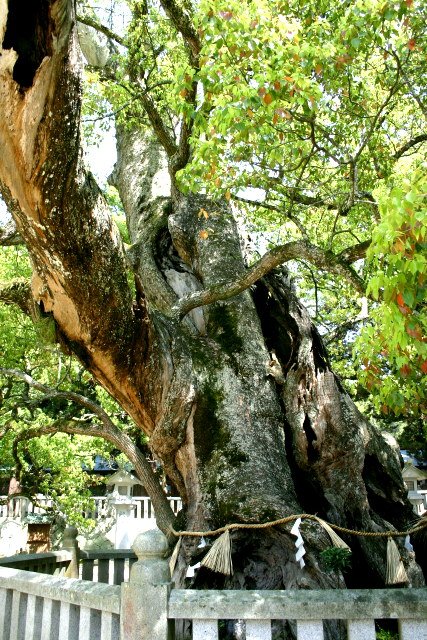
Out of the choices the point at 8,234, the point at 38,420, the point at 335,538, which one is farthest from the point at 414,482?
the point at 8,234

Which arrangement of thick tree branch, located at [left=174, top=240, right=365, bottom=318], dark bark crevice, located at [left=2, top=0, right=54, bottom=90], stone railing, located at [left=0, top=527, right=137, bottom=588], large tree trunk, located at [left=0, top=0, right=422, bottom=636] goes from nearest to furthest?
1. dark bark crevice, located at [left=2, top=0, right=54, bottom=90]
2. large tree trunk, located at [left=0, top=0, right=422, bottom=636]
3. thick tree branch, located at [left=174, top=240, right=365, bottom=318]
4. stone railing, located at [left=0, top=527, right=137, bottom=588]

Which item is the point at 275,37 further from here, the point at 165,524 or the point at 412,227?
the point at 165,524

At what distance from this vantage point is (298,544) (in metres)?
3.93

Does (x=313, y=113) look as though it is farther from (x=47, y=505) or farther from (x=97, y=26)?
(x=47, y=505)

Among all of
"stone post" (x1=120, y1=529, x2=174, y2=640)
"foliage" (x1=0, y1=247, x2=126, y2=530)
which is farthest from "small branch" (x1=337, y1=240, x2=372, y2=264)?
"foliage" (x1=0, y1=247, x2=126, y2=530)

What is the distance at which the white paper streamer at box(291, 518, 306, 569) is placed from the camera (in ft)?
12.8

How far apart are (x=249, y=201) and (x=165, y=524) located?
4.27 meters

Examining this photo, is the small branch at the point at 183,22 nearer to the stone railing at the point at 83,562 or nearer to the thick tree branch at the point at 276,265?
the thick tree branch at the point at 276,265

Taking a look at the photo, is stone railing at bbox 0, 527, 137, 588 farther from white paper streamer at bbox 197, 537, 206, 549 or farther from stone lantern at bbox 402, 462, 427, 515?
stone lantern at bbox 402, 462, 427, 515

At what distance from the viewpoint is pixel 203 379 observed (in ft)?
17.2

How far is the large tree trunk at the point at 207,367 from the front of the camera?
3.59m

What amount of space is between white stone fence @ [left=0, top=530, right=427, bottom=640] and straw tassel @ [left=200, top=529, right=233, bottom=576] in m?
0.83

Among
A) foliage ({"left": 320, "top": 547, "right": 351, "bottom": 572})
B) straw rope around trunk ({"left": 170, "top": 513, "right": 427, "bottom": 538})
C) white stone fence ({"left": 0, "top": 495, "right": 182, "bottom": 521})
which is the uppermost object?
white stone fence ({"left": 0, "top": 495, "right": 182, "bottom": 521})

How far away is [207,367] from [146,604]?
8.62 feet
